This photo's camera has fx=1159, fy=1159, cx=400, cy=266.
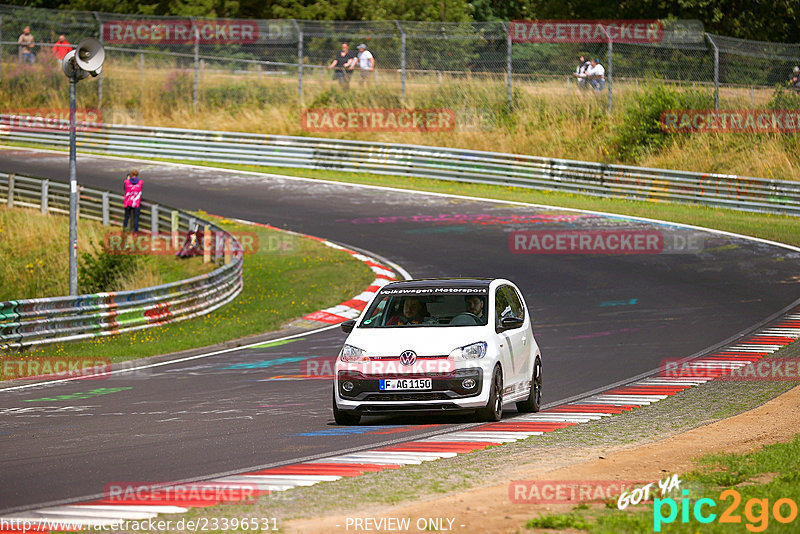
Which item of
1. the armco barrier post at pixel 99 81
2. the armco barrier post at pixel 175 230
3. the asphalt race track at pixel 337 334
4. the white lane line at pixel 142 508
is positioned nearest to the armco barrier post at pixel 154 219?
the armco barrier post at pixel 175 230

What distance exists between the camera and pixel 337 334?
19.6 metres

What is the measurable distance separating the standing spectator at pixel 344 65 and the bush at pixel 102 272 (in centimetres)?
1620

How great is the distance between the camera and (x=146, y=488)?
8.38m

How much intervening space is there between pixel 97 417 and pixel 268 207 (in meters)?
21.2

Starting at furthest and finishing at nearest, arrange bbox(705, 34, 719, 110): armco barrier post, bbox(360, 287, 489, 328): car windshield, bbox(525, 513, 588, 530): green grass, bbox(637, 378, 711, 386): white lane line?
bbox(705, 34, 719, 110): armco barrier post, bbox(637, 378, 711, 386): white lane line, bbox(360, 287, 489, 328): car windshield, bbox(525, 513, 588, 530): green grass

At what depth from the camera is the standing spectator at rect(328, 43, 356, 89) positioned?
40875 mm

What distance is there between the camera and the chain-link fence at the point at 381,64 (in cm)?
3556

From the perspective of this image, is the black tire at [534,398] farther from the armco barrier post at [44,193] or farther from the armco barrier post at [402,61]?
the armco barrier post at [402,61]

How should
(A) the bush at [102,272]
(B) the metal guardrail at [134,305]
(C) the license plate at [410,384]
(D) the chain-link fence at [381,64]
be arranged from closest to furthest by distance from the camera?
(C) the license plate at [410,384], (B) the metal guardrail at [134,305], (A) the bush at [102,272], (D) the chain-link fence at [381,64]

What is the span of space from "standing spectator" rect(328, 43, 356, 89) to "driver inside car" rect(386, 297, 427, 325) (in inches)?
1146

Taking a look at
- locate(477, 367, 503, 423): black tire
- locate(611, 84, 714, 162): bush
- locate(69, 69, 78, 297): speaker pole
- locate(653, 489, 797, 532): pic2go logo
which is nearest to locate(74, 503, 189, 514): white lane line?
locate(653, 489, 797, 532): pic2go logo

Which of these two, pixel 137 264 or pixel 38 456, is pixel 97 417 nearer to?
pixel 38 456

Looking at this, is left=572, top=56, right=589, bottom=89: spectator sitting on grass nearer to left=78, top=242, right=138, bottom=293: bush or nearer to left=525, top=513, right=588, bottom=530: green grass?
left=78, top=242, right=138, bottom=293: bush

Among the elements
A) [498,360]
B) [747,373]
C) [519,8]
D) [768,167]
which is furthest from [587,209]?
[519,8]
